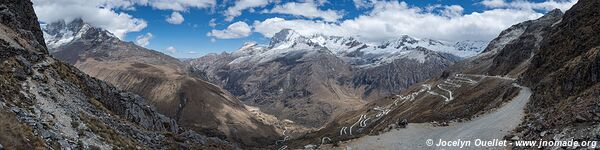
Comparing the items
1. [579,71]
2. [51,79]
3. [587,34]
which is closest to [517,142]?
[579,71]

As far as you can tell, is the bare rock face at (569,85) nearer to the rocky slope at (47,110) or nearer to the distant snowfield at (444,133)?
the distant snowfield at (444,133)

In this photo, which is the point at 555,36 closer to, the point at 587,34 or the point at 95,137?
the point at 587,34

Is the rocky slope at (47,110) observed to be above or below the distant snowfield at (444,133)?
above

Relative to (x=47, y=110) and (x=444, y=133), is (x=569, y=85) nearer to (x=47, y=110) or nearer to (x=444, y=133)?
(x=444, y=133)

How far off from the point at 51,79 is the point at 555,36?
114 m

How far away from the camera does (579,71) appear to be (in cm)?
6512

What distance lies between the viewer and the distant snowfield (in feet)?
163

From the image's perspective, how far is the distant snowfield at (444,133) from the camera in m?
49.7

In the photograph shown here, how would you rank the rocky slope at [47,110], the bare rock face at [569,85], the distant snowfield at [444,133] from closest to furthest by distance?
the rocky slope at [47,110], the bare rock face at [569,85], the distant snowfield at [444,133]

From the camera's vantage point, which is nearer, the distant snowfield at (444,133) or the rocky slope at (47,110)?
the rocky slope at (47,110)

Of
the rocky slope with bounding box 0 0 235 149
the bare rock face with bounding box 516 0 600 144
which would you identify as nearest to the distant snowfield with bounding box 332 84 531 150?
the bare rock face with bounding box 516 0 600 144

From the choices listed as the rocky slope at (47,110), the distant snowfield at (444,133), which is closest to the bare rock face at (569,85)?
the distant snowfield at (444,133)

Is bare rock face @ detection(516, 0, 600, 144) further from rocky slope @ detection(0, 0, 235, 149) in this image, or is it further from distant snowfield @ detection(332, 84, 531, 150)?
rocky slope @ detection(0, 0, 235, 149)

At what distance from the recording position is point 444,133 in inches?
2190
